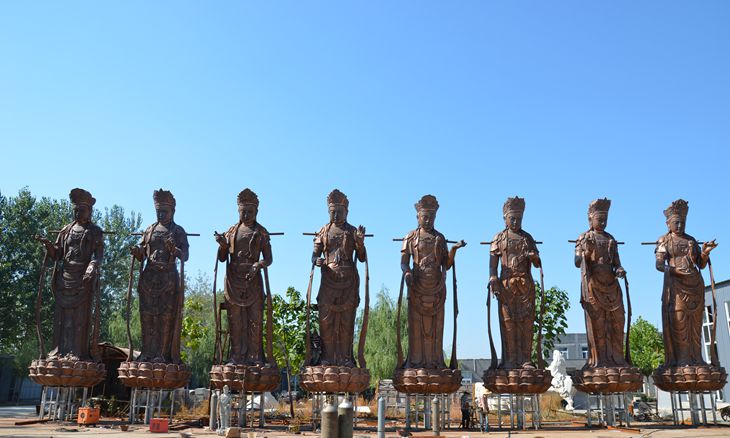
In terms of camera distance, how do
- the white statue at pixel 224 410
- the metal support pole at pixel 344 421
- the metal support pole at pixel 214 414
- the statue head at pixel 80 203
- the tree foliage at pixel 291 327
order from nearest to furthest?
the metal support pole at pixel 344 421 → the white statue at pixel 224 410 → the metal support pole at pixel 214 414 → the statue head at pixel 80 203 → the tree foliage at pixel 291 327

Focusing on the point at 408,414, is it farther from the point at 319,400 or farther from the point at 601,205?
the point at 601,205

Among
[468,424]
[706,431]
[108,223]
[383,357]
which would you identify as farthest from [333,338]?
[108,223]

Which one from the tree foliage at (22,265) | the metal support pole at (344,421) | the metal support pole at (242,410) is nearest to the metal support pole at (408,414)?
the metal support pole at (242,410)

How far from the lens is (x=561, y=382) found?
27078 mm

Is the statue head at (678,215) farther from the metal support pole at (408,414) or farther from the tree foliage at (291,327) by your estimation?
the tree foliage at (291,327)

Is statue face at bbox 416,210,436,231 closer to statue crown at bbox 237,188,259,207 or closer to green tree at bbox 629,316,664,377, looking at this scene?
statue crown at bbox 237,188,259,207

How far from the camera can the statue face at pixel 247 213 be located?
15.1 m

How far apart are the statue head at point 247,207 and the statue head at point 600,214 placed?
839 centimetres

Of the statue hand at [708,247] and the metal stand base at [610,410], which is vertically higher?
the statue hand at [708,247]

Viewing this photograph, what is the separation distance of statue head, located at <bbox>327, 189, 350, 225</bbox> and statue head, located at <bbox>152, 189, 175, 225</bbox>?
12.9 feet

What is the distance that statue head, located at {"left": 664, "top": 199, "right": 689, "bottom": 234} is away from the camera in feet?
51.3

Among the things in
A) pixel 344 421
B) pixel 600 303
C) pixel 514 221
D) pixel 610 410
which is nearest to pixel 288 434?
pixel 344 421

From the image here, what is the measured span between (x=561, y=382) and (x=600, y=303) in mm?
13502

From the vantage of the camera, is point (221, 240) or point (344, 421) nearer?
point (344, 421)
